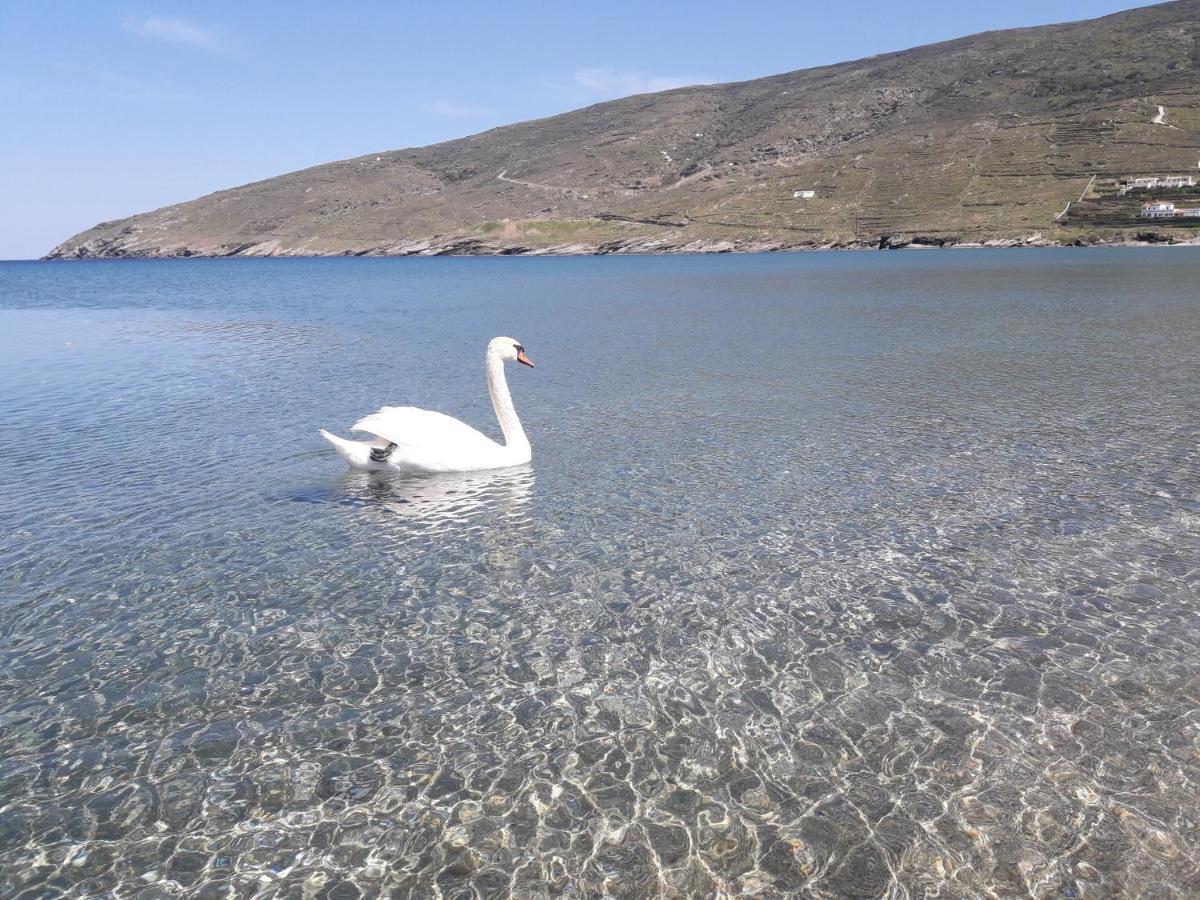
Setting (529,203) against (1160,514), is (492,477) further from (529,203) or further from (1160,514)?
(529,203)

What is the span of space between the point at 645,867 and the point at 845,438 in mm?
10741

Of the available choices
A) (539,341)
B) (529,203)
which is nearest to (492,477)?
(539,341)

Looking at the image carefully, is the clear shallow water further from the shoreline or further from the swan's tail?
the shoreline

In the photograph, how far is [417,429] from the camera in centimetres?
1213

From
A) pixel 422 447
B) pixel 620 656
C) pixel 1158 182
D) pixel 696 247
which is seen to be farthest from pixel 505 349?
pixel 1158 182

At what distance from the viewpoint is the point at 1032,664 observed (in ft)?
22.0

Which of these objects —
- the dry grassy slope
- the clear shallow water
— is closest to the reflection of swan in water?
the clear shallow water

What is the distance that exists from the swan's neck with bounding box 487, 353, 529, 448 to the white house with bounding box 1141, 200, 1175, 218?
114 meters

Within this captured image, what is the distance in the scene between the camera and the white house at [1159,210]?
99.5 m

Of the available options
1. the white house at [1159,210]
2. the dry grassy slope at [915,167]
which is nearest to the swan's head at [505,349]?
the dry grassy slope at [915,167]

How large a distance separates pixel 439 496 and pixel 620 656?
531 cm

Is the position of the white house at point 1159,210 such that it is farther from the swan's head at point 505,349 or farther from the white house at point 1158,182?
the swan's head at point 505,349

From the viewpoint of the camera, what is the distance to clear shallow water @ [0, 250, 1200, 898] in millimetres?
4812

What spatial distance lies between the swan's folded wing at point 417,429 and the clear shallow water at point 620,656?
607 millimetres
